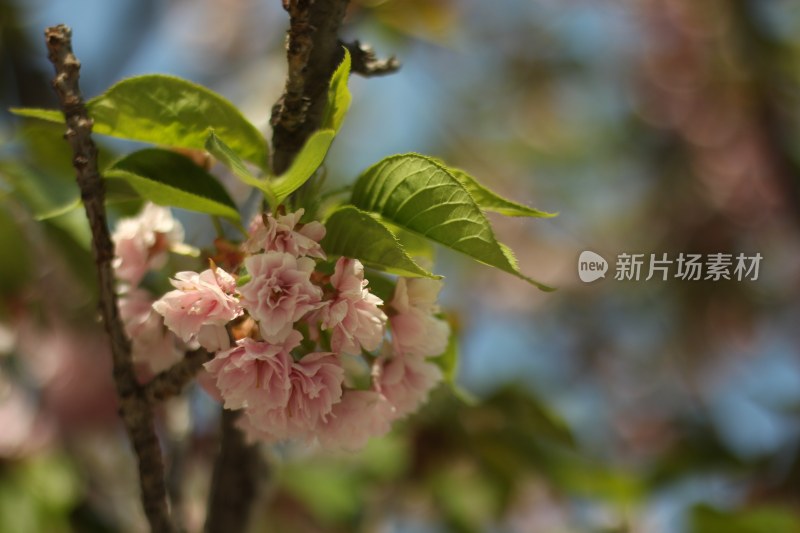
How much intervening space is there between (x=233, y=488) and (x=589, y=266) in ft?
1.31

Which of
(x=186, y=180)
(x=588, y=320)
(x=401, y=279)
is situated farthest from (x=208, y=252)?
(x=588, y=320)

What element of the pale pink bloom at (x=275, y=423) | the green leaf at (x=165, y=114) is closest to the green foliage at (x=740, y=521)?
the pale pink bloom at (x=275, y=423)

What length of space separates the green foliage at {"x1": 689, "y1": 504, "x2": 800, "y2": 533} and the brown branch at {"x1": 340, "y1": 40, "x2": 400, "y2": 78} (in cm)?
82

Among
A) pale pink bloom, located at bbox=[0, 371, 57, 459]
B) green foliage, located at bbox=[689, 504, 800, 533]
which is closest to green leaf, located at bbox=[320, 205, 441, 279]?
green foliage, located at bbox=[689, 504, 800, 533]

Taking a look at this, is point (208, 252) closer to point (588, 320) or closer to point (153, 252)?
point (153, 252)

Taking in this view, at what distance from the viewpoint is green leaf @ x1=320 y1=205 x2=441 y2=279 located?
57 centimetres

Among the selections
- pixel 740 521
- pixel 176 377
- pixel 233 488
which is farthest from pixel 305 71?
pixel 740 521

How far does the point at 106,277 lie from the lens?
671mm

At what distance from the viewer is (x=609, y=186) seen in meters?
2.87

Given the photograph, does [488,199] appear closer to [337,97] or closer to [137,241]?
[337,97]

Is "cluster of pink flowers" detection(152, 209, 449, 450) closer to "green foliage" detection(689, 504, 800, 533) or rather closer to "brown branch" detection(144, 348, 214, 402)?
"brown branch" detection(144, 348, 214, 402)

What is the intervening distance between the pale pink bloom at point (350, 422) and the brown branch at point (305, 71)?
0.61 feet

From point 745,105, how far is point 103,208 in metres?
2.38

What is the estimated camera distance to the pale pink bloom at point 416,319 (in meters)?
0.65
